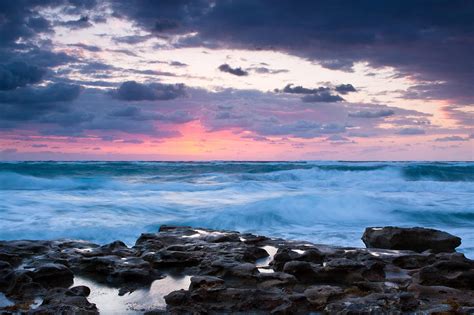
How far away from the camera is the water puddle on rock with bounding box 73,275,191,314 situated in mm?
4375

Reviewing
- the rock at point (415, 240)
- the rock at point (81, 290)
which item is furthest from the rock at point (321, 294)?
the rock at point (415, 240)

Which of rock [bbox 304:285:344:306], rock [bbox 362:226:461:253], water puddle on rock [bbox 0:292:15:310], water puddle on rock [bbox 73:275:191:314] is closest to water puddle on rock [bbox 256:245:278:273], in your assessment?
water puddle on rock [bbox 73:275:191:314]

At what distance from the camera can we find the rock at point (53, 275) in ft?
16.6

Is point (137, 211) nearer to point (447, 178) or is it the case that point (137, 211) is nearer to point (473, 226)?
point (473, 226)

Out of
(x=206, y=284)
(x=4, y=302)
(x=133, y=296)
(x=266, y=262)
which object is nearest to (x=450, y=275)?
(x=266, y=262)

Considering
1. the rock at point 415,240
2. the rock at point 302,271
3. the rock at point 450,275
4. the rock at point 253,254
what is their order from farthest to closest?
1. the rock at point 415,240
2. the rock at point 253,254
3. the rock at point 302,271
4. the rock at point 450,275

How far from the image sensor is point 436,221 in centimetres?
1722

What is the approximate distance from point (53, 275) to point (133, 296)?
1065 mm

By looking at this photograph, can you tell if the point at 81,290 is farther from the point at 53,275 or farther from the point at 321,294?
the point at 321,294

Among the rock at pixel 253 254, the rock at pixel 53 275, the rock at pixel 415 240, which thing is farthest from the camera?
the rock at pixel 415 240

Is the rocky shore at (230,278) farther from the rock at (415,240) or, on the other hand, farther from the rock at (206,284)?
the rock at (415,240)

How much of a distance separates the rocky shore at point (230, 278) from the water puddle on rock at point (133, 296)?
0.02 meters

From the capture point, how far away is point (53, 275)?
5191 mm

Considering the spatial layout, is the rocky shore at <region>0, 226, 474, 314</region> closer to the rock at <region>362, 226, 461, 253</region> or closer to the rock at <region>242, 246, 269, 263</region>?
the rock at <region>242, 246, 269, 263</region>
